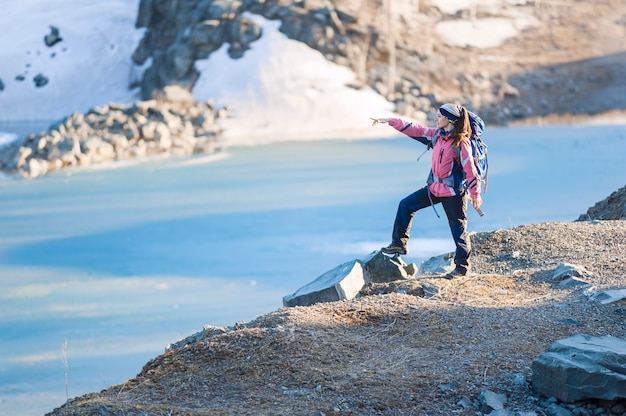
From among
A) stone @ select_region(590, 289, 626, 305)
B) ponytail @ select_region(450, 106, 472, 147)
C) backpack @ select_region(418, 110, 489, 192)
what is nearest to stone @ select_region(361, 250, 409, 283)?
backpack @ select_region(418, 110, 489, 192)

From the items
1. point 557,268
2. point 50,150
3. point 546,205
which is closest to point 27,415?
point 557,268

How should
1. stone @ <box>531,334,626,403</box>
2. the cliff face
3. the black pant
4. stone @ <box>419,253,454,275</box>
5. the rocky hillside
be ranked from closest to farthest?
stone @ <box>531,334,626,403</box> < the rocky hillside < the black pant < stone @ <box>419,253,454,275</box> < the cliff face

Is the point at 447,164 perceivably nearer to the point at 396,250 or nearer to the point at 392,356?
the point at 396,250

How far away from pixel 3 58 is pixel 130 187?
3019 cm

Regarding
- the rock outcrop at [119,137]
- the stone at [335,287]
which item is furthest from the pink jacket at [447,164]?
the rock outcrop at [119,137]

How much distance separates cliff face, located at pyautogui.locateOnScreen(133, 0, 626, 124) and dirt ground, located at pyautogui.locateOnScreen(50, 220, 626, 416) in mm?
27776

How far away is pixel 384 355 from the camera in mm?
4996

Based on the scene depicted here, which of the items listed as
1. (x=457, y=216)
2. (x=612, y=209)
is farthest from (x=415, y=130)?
(x=612, y=209)

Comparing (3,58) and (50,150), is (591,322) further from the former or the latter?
(3,58)

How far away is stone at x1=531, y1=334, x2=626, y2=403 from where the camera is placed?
4156 mm

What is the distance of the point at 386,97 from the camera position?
115 ft

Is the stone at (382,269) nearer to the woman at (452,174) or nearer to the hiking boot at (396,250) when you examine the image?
the hiking boot at (396,250)

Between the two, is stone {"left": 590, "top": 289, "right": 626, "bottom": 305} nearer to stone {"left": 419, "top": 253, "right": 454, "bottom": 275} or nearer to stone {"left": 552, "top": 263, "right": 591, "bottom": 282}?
stone {"left": 552, "top": 263, "right": 591, "bottom": 282}

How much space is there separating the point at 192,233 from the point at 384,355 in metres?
9.16
